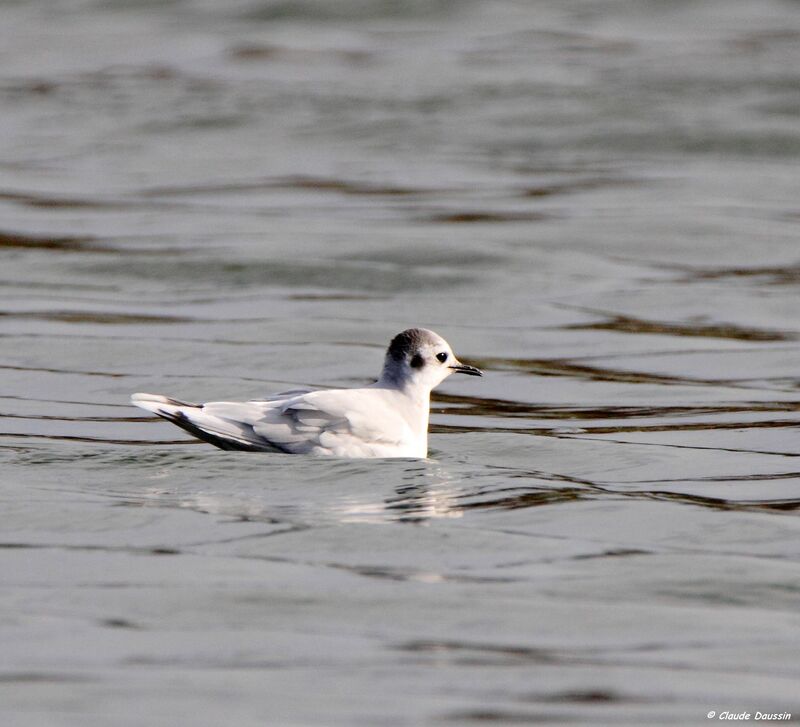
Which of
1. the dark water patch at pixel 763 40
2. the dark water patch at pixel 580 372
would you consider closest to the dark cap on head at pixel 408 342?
the dark water patch at pixel 580 372

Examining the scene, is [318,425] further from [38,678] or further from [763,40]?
→ [763,40]

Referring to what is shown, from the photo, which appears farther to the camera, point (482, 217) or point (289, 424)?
point (482, 217)

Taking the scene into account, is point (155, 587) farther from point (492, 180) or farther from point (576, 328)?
point (492, 180)

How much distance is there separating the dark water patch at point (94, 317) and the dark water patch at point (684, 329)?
350cm

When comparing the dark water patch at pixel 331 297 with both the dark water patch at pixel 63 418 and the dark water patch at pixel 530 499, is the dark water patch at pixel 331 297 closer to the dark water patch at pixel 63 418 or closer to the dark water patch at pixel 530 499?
the dark water patch at pixel 63 418

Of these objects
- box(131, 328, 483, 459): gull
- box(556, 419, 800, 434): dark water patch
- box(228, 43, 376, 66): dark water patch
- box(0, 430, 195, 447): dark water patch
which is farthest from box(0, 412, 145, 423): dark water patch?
box(228, 43, 376, 66): dark water patch

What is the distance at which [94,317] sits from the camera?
14.7m

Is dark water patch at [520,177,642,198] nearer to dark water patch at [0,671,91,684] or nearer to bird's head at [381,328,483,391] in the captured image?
bird's head at [381,328,483,391]

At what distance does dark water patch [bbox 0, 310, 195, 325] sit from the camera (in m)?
14.6

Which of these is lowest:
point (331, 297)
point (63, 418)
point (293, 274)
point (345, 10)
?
point (63, 418)

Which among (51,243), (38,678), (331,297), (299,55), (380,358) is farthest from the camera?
(299,55)

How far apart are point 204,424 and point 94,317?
20.5 ft

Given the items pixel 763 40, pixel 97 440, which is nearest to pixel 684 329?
pixel 97 440

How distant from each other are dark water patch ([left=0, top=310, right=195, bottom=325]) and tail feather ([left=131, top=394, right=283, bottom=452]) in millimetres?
5795
